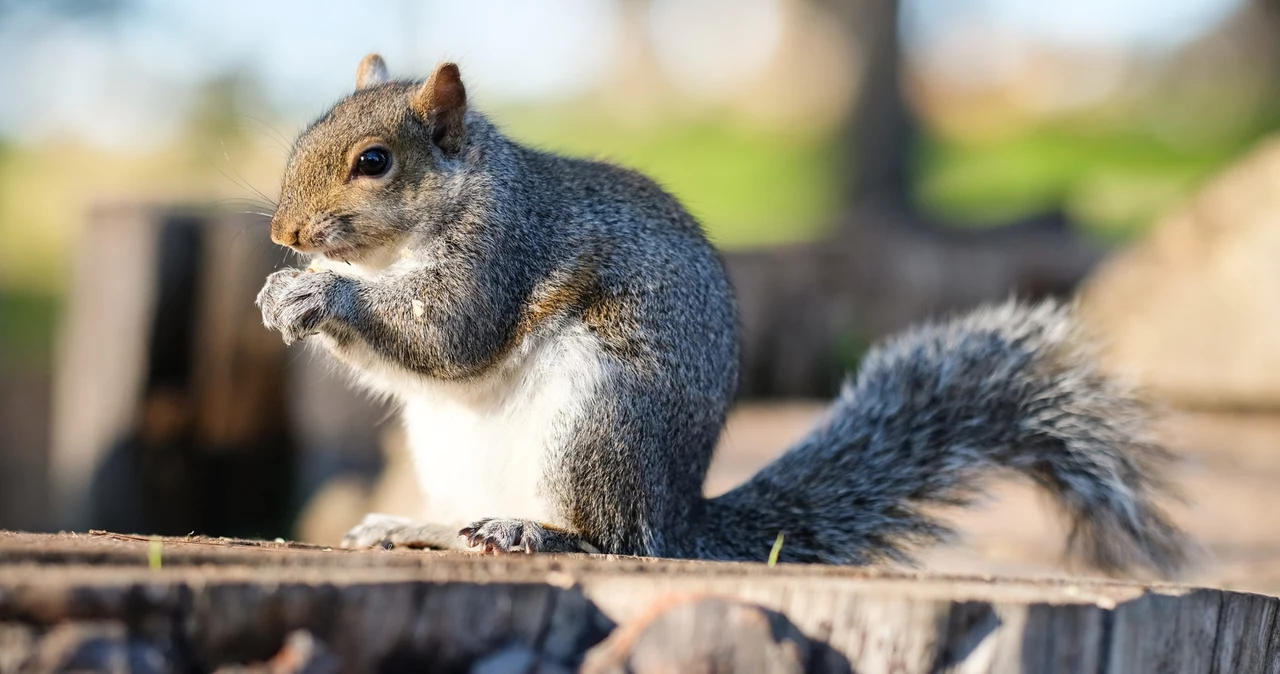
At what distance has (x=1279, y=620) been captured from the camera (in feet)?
4.88

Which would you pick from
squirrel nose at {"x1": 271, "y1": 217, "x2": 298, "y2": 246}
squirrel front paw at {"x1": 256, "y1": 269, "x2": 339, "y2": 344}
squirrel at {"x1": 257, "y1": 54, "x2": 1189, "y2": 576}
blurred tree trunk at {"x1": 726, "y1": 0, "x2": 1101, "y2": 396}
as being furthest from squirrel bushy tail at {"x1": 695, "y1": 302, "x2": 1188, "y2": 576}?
Result: blurred tree trunk at {"x1": 726, "y1": 0, "x2": 1101, "y2": 396}

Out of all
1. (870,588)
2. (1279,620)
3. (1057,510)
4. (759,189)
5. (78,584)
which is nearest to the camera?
(78,584)

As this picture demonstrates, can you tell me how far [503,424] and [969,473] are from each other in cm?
75

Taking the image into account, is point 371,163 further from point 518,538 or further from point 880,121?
point 880,121

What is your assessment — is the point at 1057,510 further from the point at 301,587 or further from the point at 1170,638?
the point at 301,587

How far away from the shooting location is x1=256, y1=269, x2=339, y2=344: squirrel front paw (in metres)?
2.01

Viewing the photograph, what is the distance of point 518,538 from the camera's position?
1833 millimetres

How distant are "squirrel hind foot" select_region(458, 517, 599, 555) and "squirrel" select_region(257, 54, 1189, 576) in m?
0.01

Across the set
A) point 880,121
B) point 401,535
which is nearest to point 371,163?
point 401,535

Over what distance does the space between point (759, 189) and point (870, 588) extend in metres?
10.4

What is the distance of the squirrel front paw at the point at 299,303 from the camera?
2.01 meters

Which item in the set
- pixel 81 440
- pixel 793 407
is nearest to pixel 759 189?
pixel 793 407

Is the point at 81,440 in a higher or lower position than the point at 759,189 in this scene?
lower

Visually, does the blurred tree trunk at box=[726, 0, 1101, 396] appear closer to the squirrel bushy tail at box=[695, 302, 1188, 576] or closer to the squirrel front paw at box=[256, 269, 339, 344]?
the squirrel bushy tail at box=[695, 302, 1188, 576]
